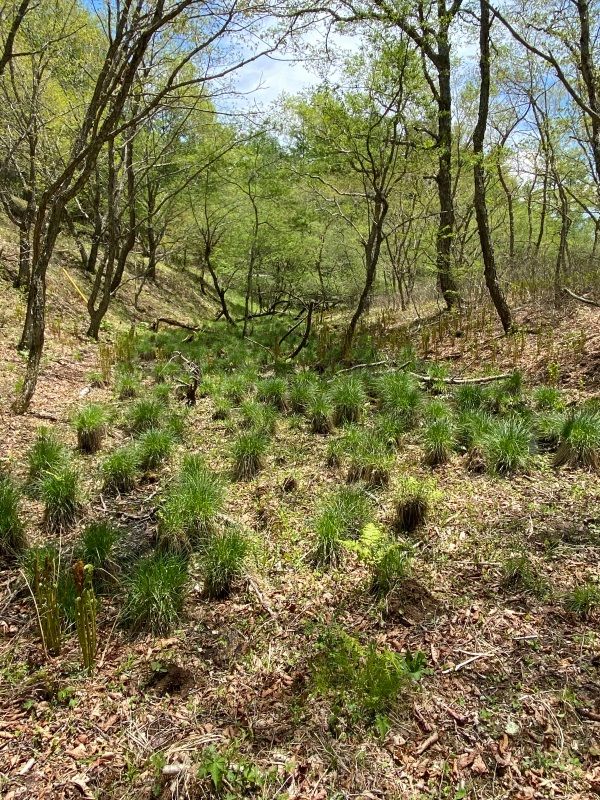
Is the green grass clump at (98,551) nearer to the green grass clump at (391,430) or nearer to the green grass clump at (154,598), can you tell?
the green grass clump at (154,598)

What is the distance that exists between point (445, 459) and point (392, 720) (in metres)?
2.86

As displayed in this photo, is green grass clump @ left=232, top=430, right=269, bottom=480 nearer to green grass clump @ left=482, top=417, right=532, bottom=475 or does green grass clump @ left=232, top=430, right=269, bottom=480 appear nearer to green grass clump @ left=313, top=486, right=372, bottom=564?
green grass clump @ left=313, top=486, right=372, bottom=564

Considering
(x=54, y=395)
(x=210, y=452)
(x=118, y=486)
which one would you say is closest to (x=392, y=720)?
(x=118, y=486)

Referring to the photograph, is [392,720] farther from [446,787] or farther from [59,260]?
[59,260]

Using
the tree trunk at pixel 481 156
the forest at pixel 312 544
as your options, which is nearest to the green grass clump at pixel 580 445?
the forest at pixel 312 544

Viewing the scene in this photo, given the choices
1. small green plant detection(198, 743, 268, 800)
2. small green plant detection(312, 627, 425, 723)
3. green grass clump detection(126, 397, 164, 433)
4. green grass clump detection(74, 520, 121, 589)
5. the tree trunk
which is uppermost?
the tree trunk

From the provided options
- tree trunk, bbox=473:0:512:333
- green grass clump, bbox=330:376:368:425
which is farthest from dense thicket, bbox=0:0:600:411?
green grass clump, bbox=330:376:368:425

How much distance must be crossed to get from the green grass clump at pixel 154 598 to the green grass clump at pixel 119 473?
4.99ft

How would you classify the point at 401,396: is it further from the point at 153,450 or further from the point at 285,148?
the point at 285,148

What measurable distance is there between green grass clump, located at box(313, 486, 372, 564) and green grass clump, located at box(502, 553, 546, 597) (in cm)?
109

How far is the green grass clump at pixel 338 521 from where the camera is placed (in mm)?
3607

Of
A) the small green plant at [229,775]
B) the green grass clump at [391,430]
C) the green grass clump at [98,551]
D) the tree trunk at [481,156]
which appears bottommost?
the small green plant at [229,775]

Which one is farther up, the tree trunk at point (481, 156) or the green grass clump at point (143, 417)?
the tree trunk at point (481, 156)

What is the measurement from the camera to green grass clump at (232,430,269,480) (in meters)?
4.98
